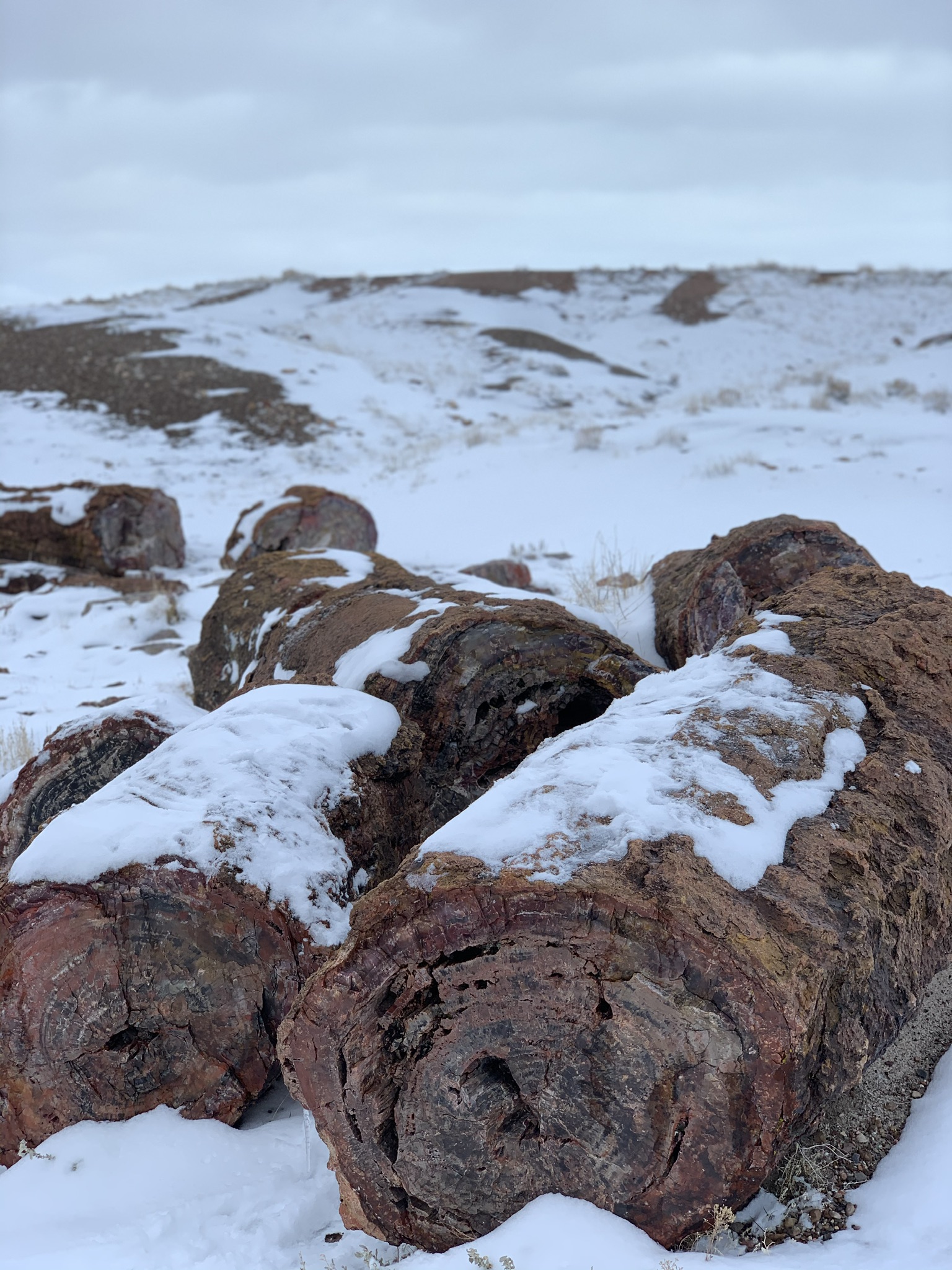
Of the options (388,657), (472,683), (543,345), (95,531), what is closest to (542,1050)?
(472,683)

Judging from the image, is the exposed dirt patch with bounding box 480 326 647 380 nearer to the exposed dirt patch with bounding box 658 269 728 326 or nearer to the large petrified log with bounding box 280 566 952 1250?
the exposed dirt patch with bounding box 658 269 728 326

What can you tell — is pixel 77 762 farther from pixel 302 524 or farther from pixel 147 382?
pixel 147 382

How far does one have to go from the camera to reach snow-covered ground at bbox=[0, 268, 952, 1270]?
7.06 feet

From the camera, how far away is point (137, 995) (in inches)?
97.0

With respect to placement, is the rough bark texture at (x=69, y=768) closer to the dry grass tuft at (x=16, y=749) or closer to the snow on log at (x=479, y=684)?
the snow on log at (x=479, y=684)

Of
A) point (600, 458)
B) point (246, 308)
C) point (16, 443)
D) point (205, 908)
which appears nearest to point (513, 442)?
point (600, 458)

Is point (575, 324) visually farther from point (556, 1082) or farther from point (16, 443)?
point (556, 1082)

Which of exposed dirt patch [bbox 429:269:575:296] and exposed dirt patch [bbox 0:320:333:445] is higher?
exposed dirt patch [bbox 429:269:575:296]

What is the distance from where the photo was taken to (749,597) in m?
4.34

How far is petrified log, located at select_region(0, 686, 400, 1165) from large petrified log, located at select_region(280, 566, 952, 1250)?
1.67 ft

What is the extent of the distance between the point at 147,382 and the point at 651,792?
20.8 m

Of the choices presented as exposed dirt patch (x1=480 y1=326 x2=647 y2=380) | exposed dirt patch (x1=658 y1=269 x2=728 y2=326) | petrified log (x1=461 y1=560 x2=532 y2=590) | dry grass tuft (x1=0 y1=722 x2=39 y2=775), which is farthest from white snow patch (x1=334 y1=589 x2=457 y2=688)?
exposed dirt patch (x1=658 y1=269 x2=728 y2=326)

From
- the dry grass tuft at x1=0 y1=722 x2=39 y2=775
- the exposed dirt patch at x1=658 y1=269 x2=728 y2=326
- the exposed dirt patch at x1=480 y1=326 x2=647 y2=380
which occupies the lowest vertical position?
the dry grass tuft at x1=0 y1=722 x2=39 y2=775

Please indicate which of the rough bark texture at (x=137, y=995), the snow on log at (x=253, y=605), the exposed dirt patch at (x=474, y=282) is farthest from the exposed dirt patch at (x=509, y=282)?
the rough bark texture at (x=137, y=995)
